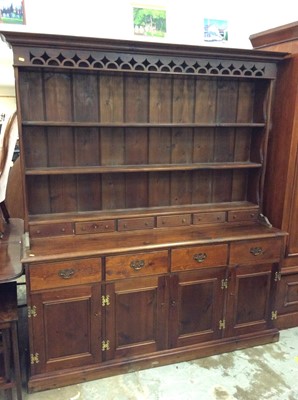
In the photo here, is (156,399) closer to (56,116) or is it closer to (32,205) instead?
(32,205)

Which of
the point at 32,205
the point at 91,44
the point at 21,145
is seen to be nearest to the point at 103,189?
the point at 32,205

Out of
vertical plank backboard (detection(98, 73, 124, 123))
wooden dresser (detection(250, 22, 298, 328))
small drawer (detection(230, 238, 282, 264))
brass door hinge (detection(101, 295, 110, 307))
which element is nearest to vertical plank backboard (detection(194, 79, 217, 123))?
wooden dresser (detection(250, 22, 298, 328))

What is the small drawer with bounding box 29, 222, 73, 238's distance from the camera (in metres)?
2.13

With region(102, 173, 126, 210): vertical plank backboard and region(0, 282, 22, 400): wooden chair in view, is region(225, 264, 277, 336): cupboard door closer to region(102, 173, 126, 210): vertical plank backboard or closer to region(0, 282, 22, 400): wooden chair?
region(102, 173, 126, 210): vertical plank backboard

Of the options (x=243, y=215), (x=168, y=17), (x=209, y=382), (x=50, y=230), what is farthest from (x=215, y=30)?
(x=209, y=382)

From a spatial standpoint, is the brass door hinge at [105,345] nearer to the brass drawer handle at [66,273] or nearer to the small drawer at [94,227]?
the brass drawer handle at [66,273]

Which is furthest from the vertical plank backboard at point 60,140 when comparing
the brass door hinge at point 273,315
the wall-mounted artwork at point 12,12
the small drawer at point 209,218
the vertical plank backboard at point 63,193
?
the brass door hinge at point 273,315

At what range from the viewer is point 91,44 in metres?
1.91

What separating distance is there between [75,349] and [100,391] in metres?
0.28

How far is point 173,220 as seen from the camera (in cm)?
238

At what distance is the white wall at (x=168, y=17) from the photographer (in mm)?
2447

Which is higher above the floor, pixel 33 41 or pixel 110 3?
pixel 110 3

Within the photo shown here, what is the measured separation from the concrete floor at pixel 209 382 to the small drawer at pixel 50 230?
91cm

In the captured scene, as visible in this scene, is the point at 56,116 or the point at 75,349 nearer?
the point at 75,349
